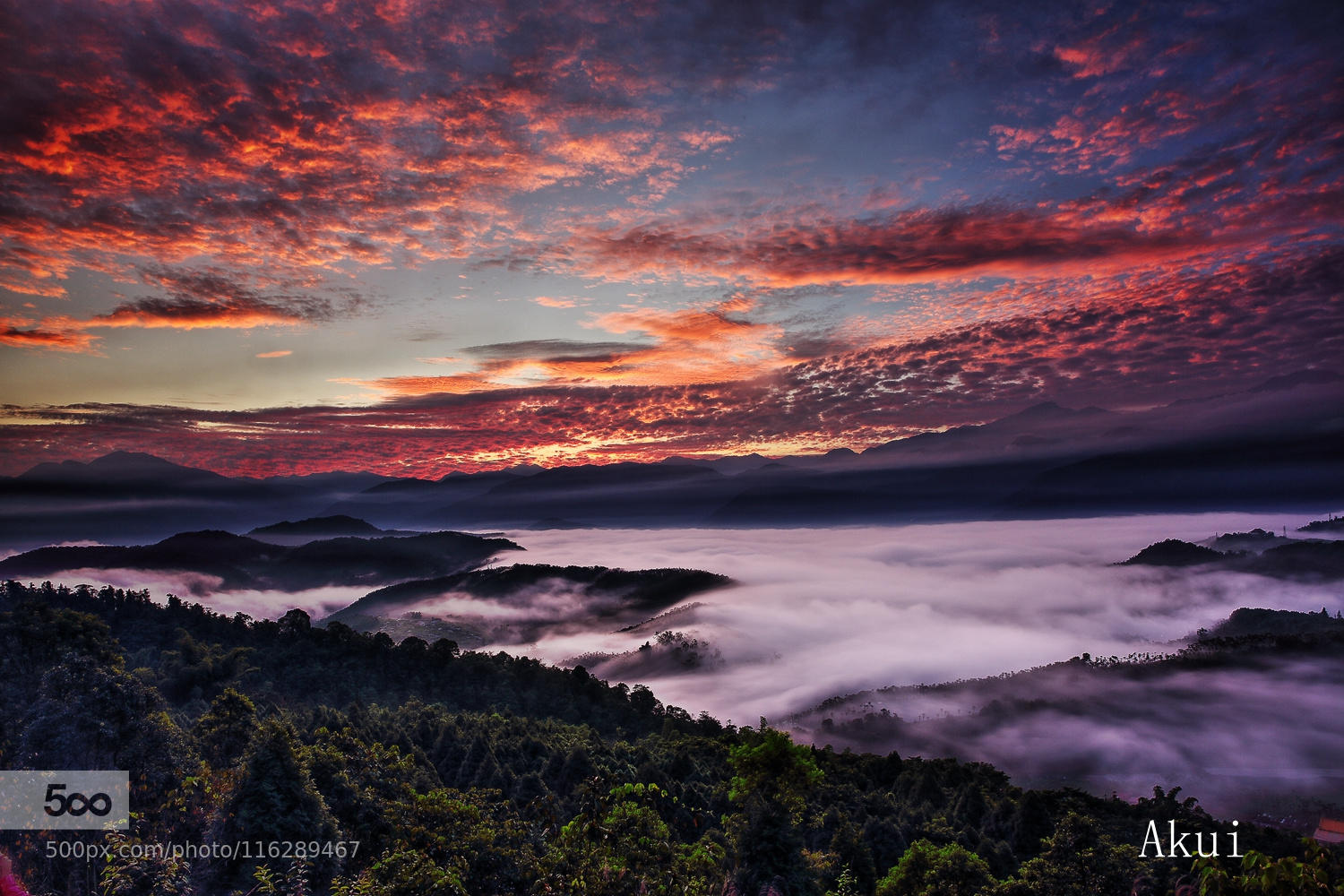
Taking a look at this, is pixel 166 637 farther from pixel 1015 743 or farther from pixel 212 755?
pixel 1015 743

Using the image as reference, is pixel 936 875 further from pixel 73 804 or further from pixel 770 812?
pixel 73 804

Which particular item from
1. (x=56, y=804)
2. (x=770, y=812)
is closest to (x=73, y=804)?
(x=56, y=804)

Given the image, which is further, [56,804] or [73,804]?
[73,804]

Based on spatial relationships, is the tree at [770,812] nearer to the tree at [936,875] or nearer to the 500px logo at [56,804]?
the tree at [936,875]

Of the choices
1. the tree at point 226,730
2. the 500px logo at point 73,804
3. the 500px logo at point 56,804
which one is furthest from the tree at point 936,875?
the tree at point 226,730

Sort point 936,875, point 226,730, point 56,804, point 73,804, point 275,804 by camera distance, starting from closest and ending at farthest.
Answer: point 56,804 → point 73,804 → point 275,804 → point 936,875 → point 226,730

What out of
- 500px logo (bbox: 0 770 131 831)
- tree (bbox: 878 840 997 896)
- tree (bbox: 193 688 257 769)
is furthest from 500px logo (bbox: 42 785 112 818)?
tree (bbox: 878 840 997 896)
